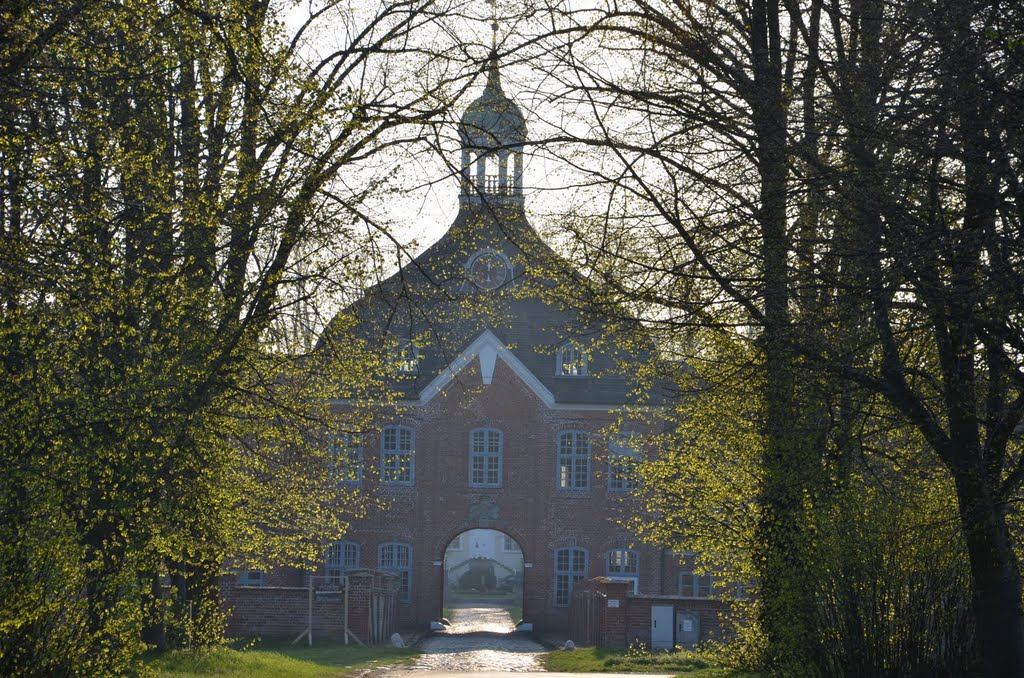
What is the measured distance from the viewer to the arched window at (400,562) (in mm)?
38312

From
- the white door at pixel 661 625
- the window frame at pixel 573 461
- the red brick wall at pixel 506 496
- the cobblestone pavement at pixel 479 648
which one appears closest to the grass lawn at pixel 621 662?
the cobblestone pavement at pixel 479 648

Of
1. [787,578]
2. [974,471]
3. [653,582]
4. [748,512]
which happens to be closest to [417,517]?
[653,582]

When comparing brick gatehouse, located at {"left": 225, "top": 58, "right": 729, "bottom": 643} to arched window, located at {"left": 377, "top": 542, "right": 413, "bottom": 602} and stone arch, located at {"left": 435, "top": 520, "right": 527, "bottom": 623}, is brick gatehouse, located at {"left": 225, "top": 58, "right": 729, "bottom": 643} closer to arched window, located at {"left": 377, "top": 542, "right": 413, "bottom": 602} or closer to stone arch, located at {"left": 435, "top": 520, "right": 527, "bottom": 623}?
arched window, located at {"left": 377, "top": 542, "right": 413, "bottom": 602}

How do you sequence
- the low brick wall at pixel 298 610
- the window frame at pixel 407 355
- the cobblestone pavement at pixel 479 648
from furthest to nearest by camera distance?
1. the low brick wall at pixel 298 610
2. the cobblestone pavement at pixel 479 648
3. the window frame at pixel 407 355

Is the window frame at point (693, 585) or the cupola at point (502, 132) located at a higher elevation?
the cupola at point (502, 132)

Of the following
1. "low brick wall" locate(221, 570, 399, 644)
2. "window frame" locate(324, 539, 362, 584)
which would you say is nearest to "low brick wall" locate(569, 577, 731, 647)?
"low brick wall" locate(221, 570, 399, 644)

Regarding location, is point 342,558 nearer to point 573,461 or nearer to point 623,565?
point 573,461

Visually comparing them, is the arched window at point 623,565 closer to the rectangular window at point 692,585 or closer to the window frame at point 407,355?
the rectangular window at point 692,585

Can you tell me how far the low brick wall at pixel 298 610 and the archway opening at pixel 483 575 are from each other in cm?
1904

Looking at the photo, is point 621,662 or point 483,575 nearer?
point 621,662

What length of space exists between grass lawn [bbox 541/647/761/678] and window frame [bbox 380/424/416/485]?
1284cm

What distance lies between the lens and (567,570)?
127 feet

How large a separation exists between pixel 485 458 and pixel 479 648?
10.3 m

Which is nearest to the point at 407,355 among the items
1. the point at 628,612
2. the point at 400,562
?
the point at 628,612
